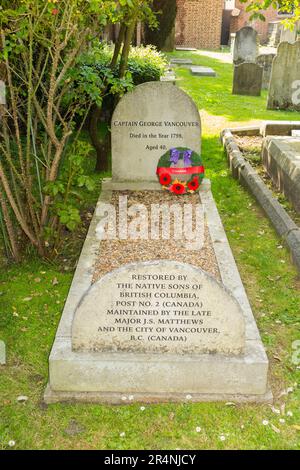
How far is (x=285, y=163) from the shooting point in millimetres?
6852

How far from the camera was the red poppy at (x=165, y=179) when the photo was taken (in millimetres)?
6422

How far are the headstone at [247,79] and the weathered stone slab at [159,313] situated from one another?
11618 mm

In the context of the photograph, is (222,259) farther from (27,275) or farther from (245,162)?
(245,162)

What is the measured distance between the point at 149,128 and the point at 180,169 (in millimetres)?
675

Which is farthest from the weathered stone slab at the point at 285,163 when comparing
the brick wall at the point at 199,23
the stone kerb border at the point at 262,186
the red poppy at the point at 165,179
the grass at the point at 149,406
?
the brick wall at the point at 199,23

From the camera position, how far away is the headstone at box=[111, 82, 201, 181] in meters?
6.28

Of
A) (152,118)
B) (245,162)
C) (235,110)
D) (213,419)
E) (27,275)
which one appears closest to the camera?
(213,419)

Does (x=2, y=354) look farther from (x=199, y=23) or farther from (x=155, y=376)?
(x=199, y=23)

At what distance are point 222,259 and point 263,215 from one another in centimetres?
218

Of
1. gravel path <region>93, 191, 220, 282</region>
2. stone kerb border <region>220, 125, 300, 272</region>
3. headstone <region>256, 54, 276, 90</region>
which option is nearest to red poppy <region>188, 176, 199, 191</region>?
Answer: stone kerb border <region>220, 125, 300, 272</region>

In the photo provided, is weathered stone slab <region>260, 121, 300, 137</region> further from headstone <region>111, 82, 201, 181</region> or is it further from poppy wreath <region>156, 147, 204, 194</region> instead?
poppy wreath <region>156, 147, 204, 194</region>

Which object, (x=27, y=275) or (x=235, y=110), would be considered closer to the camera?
(x=27, y=275)
